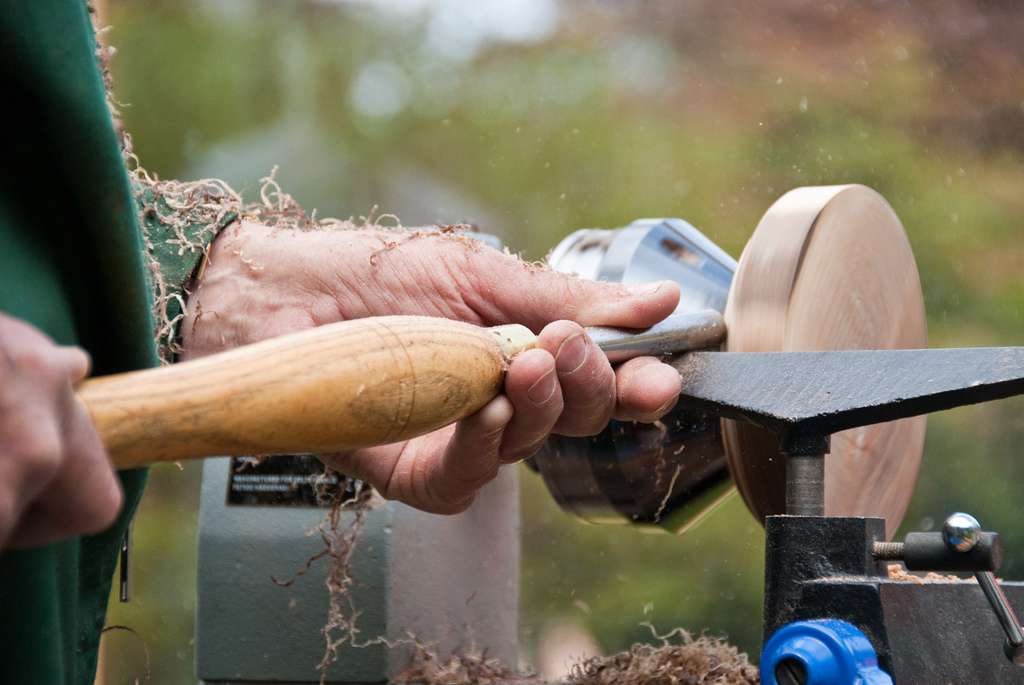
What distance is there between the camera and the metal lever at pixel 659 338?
106cm

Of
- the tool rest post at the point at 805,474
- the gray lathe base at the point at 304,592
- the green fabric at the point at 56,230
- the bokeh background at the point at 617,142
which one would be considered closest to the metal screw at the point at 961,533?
the tool rest post at the point at 805,474

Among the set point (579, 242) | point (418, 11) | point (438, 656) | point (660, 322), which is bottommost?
point (438, 656)

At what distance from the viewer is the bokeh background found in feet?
16.6

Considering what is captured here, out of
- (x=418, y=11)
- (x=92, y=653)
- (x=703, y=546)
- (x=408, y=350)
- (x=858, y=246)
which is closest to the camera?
(x=408, y=350)

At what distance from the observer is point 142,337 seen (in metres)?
0.72

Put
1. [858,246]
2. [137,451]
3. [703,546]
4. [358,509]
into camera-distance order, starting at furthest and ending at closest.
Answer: [703,546]
[358,509]
[858,246]
[137,451]

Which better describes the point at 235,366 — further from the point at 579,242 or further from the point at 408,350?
the point at 579,242

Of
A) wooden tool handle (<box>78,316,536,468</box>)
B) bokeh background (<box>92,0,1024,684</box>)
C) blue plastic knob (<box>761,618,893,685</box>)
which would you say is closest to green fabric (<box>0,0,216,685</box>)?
wooden tool handle (<box>78,316,536,468</box>)

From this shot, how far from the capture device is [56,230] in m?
0.68

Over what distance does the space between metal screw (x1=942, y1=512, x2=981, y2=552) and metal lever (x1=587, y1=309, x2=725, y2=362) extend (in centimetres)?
30

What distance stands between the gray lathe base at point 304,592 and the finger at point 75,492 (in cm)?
82

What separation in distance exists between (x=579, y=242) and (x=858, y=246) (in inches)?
12.5

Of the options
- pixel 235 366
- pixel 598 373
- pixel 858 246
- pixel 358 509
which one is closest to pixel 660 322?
pixel 598 373

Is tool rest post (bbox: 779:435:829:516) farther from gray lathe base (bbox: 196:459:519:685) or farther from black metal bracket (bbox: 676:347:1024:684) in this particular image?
gray lathe base (bbox: 196:459:519:685)
